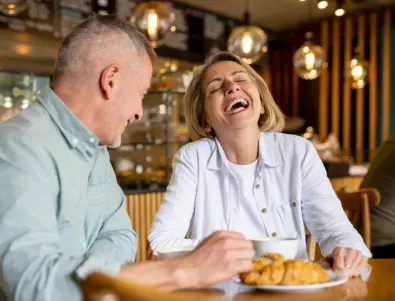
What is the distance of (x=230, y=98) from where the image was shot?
7.02 ft

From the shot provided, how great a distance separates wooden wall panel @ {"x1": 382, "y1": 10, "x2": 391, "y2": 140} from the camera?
7875mm

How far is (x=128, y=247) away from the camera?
1496 millimetres

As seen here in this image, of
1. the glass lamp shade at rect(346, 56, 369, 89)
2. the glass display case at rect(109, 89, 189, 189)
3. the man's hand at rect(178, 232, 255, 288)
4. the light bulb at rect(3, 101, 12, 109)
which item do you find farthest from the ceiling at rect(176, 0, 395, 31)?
the man's hand at rect(178, 232, 255, 288)

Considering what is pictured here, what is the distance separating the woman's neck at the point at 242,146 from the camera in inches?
84.5

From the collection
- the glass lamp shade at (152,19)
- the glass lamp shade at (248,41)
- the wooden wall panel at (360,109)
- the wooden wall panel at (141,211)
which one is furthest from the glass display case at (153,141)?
the wooden wall panel at (360,109)

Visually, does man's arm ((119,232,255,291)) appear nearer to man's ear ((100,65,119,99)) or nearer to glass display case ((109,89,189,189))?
man's ear ((100,65,119,99))

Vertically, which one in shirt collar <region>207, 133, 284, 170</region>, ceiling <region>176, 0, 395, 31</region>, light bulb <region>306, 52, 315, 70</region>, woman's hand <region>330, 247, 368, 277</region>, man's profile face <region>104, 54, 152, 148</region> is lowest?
woman's hand <region>330, 247, 368, 277</region>

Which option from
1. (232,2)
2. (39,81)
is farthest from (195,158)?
(232,2)

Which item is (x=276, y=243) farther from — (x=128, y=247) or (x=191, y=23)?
(x=191, y=23)

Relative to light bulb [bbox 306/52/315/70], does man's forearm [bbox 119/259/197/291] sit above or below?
below

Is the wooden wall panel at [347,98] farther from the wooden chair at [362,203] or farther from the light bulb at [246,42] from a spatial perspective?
the wooden chair at [362,203]

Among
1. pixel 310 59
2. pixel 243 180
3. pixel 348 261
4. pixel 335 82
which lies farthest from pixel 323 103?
pixel 348 261

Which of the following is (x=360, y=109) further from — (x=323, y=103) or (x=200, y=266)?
(x=200, y=266)

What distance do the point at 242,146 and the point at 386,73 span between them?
631cm
